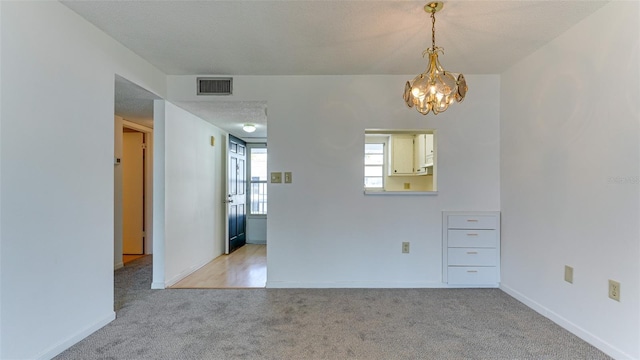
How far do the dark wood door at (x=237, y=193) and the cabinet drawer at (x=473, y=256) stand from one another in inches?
129

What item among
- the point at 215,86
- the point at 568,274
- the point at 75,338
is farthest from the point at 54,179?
the point at 568,274

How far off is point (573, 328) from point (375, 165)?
336cm

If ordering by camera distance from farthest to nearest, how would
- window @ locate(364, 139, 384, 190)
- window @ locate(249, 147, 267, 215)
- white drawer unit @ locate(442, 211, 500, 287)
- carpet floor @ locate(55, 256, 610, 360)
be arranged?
window @ locate(249, 147, 267, 215) → window @ locate(364, 139, 384, 190) → white drawer unit @ locate(442, 211, 500, 287) → carpet floor @ locate(55, 256, 610, 360)

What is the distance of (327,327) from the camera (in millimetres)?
2234

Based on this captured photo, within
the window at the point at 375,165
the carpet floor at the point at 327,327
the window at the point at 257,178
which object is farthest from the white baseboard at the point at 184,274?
the window at the point at 375,165

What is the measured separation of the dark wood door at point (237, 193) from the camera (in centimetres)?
474

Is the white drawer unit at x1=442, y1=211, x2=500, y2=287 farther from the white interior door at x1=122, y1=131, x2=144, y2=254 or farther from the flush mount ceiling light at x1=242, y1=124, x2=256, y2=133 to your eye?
the white interior door at x1=122, y1=131, x2=144, y2=254

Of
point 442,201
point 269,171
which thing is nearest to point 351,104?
point 269,171

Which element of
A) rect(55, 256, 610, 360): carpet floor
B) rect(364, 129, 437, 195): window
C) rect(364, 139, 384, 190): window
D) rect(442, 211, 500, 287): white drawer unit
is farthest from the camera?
rect(364, 139, 384, 190): window

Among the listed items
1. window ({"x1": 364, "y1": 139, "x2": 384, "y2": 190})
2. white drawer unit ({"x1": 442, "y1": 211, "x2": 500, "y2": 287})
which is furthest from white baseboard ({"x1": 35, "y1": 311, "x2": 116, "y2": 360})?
window ({"x1": 364, "y1": 139, "x2": 384, "y2": 190})

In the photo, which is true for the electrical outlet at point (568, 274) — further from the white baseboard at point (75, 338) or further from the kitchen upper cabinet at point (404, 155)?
the white baseboard at point (75, 338)

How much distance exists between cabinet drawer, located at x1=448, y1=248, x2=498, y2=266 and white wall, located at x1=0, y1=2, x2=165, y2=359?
3.20m

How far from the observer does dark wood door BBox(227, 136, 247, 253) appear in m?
4.74

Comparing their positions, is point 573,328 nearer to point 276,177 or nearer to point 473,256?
point 473,256
